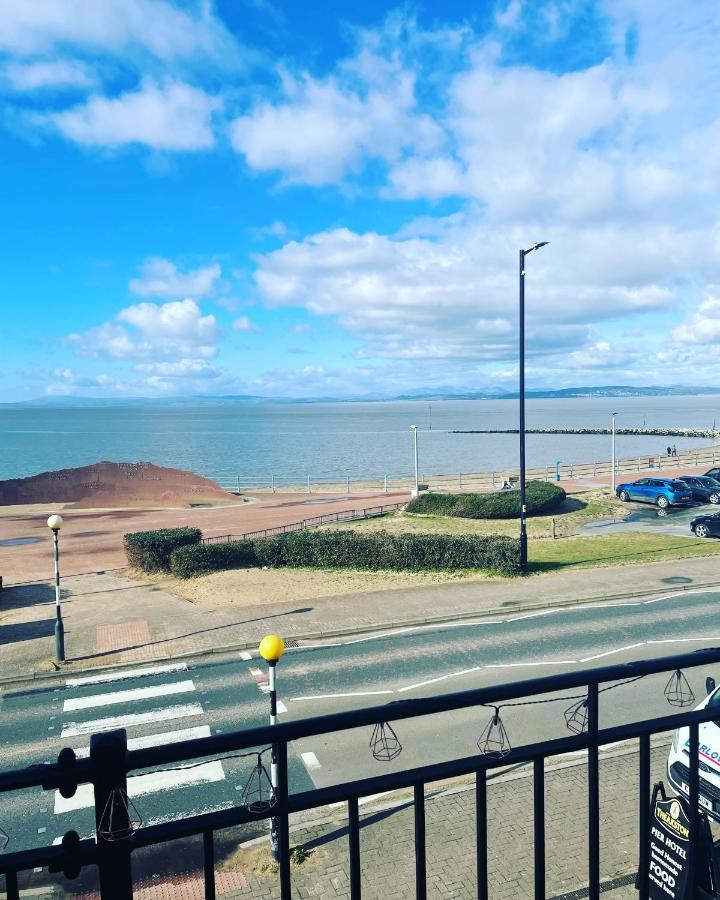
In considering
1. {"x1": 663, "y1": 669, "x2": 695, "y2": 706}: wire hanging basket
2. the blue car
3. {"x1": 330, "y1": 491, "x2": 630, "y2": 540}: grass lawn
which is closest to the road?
{"x1": 663, "y1": 669, "x2": 695, "y2": 706}: wire hanging basket

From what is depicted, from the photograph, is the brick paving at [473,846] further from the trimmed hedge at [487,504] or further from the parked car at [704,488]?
the parked car at [704,488]

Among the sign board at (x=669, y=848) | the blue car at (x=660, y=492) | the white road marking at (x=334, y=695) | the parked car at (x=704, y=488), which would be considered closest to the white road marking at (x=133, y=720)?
the white road marking at (x=334, y=695)

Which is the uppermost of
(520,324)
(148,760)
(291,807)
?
(520,324)

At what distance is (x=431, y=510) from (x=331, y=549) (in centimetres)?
1368

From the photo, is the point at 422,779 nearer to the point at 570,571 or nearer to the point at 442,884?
the point at 442,884

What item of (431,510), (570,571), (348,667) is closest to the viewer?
(348,667)

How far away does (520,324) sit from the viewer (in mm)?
23500

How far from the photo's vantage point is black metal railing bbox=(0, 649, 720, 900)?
2.39 m

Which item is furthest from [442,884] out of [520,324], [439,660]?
[520,324]

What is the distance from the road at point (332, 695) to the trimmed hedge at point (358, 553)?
5056 millimetres

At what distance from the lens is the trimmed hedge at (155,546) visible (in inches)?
1073

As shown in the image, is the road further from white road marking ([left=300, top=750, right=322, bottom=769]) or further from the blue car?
the blue car

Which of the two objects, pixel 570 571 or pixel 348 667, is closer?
pixel 348 667

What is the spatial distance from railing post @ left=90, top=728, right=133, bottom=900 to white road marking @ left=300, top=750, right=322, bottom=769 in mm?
9918
